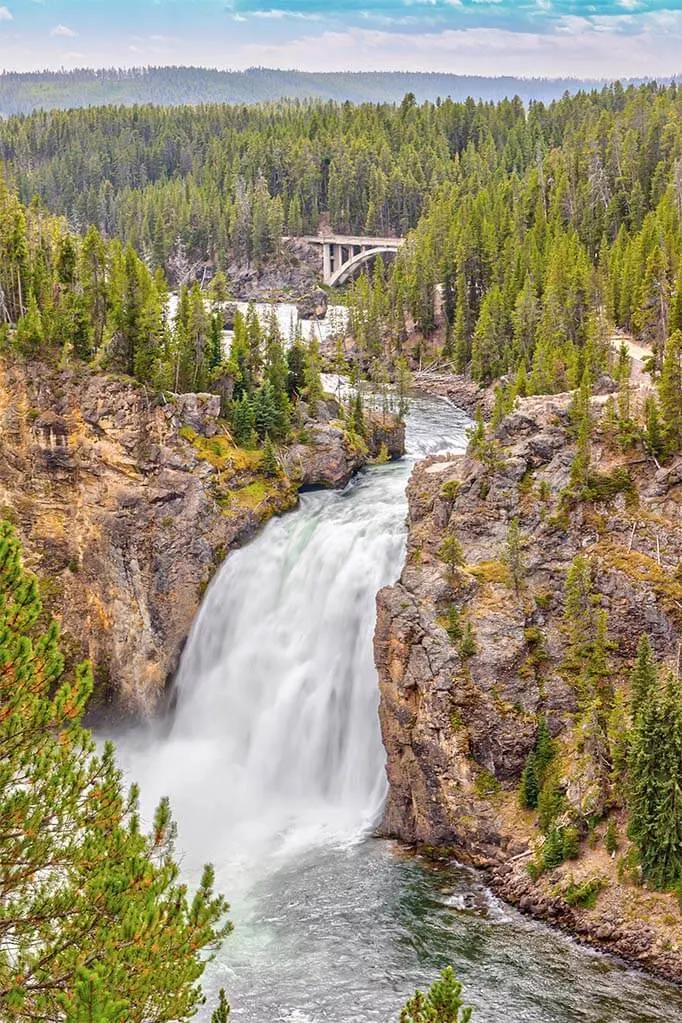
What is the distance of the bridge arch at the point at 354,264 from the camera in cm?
17925

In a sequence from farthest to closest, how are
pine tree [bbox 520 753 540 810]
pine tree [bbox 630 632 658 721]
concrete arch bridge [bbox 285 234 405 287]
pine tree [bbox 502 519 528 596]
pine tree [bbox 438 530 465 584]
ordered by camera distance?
concrete arch bridge [bbox 285 234 405 287] < pine tree [bbox 438 530 465 584] < pine tree [bbox 502 519 528 596] < pine tree [bbox 520 753 540 810] < pine tree [bbox 630 632 658 721]

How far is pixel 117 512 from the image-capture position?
67625mm

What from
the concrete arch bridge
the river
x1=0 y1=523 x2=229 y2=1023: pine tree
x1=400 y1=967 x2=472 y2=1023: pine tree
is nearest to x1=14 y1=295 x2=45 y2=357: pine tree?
the river

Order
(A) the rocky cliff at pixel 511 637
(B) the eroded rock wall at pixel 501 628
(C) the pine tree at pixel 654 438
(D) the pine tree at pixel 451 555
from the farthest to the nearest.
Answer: (C) the pine tree at pixel 654 438
(D) the pine tree at pixel 451 555
(B) the eroded rock wall at pixel 501 628
(A) the rocky cliff at pixel 511 637

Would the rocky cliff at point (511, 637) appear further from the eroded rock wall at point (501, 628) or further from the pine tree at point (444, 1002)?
the pine tree at point (444, 1002)

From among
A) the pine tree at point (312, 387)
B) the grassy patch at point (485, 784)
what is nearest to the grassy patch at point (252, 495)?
the pine tree at point (312, 387)

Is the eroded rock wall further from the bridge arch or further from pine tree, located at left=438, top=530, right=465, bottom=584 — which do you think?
the bridge arch

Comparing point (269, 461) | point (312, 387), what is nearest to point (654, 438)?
point (269, 461)

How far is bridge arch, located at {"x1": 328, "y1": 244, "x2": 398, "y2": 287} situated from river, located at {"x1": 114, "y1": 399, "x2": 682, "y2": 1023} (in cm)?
10399

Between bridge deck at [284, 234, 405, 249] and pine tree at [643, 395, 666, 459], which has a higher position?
bridge deck at [284, 234, 405, 249]

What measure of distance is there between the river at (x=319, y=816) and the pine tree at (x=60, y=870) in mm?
16694

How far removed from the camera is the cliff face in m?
66.8

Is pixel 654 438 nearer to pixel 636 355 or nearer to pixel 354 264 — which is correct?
pixel 636 355

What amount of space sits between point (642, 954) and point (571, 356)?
46494mm
